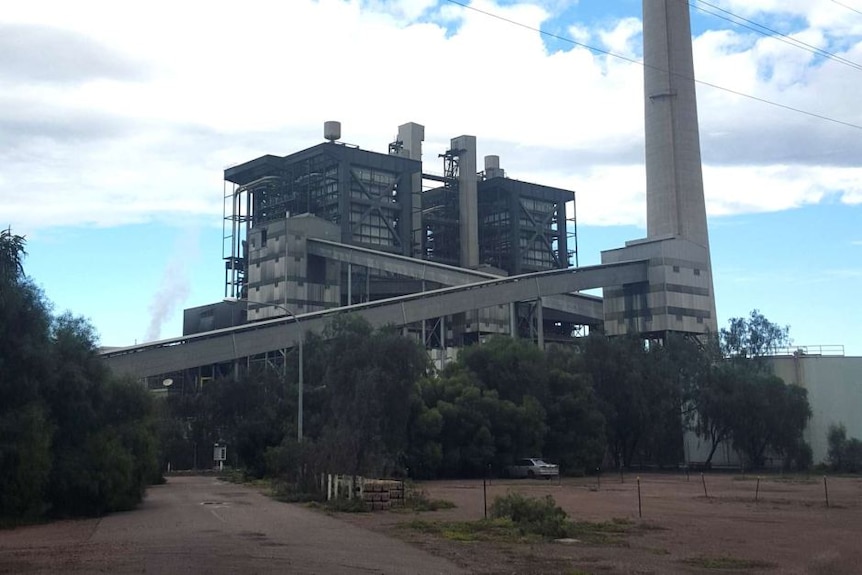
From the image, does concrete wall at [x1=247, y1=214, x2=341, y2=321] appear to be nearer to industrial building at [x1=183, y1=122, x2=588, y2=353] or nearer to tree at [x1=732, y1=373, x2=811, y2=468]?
industrial building at [x1=183, y1=122, x2=588, y2=353]

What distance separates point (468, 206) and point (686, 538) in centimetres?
8422

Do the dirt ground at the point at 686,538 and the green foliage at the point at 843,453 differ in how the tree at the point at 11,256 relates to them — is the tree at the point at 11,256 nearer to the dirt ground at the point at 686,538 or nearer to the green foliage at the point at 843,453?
the dirt ground at the point at 686,538

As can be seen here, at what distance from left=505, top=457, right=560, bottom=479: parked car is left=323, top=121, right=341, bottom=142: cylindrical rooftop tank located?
1845 inches

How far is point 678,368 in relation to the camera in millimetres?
78625

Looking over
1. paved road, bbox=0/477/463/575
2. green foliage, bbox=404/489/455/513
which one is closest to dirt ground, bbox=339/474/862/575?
green foliage, bbox=404/489/455/513

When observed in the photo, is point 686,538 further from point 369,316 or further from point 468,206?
point 468,206

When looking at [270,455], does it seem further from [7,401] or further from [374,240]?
[374,240]

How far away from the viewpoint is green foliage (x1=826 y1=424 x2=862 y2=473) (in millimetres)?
73050

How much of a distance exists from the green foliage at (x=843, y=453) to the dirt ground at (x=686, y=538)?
36333 mm

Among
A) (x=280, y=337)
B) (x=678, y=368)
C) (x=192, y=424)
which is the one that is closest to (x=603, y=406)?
(x=678, y=368)

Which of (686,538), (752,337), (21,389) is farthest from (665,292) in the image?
(21,389)

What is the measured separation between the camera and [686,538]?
22484 mm

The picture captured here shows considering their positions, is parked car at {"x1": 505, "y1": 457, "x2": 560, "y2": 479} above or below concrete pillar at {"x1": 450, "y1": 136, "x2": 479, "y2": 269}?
below

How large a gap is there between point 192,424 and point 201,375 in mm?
12041
